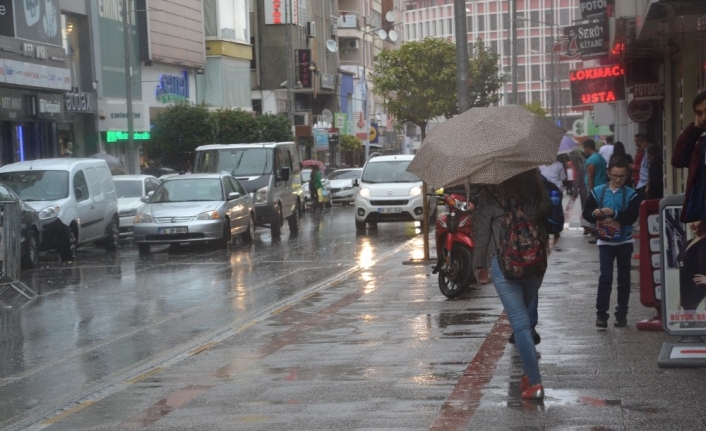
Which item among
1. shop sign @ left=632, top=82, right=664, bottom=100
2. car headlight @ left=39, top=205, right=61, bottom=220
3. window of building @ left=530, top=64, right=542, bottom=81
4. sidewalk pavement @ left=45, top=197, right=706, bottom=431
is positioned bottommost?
sidewalk pavement @ left=45, top=197, right=706, bottom=431

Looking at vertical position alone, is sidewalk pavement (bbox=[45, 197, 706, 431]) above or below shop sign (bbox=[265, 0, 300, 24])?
below

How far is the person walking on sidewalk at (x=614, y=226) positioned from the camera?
10.9 metres

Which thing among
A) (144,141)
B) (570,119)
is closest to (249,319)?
(144,141)

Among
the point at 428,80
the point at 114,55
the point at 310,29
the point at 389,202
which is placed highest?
the point at 310,29

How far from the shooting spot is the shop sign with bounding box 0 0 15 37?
37.1m

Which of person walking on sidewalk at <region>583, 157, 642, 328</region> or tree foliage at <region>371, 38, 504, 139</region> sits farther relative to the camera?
tree foliage at <region>371, 38, 504, 139</region>

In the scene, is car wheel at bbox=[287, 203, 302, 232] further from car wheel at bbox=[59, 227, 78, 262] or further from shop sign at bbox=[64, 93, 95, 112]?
shop sign at bbox=[64, 93, 95, 112]

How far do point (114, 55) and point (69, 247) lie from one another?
78.3ft

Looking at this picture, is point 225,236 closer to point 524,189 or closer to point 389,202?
point 389,202

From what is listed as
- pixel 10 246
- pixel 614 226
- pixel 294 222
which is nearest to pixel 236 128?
pixel 294 222

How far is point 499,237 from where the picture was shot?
8.21 m

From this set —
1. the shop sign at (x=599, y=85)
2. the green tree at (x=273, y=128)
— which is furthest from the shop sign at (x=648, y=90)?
the green tree at (x=273, y=128)

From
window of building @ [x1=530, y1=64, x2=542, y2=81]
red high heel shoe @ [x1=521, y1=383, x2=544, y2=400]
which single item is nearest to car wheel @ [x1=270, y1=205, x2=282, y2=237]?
red high heel shoe @ [x1=521, y1=383, x2=544, y2=400]

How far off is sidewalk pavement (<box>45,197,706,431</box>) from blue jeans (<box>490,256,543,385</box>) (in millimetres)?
242
